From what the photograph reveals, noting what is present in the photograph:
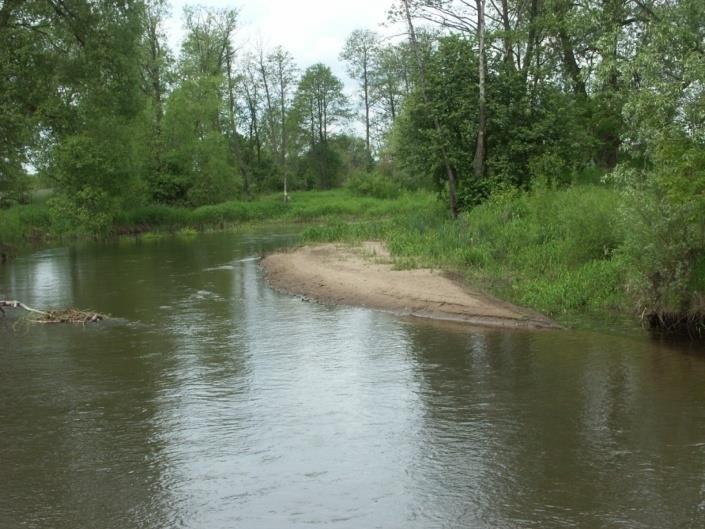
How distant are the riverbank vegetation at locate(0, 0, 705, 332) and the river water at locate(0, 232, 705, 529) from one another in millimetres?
2730

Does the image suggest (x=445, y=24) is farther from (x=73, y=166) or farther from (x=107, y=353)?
(x=107, y=353)

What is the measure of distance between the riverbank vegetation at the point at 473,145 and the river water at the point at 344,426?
273 centimetres

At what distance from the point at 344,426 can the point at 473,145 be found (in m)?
23.0

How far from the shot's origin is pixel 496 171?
30609 millimetres

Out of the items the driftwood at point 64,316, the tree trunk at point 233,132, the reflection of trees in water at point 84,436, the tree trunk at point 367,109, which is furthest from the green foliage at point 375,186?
the reflection of trees in water at point 84,436

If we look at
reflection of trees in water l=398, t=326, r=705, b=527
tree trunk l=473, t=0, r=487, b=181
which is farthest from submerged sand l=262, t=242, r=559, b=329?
tree trunk l=473, t=0, r=487, b=181

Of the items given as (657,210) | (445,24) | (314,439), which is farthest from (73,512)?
(445,24)

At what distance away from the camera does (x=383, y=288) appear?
64.8 feet

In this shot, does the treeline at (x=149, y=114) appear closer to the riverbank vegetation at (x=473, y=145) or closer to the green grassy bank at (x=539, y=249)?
the riverbank vegetation at (x=473, y=145)

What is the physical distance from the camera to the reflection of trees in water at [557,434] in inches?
300

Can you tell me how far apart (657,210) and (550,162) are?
52.3 feet

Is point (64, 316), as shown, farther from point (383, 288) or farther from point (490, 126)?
point (490, 126)

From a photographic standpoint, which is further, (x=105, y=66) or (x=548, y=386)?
(x=105, y=66)

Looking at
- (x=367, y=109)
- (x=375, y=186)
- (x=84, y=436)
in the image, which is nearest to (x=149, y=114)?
(x=375, y=186)
